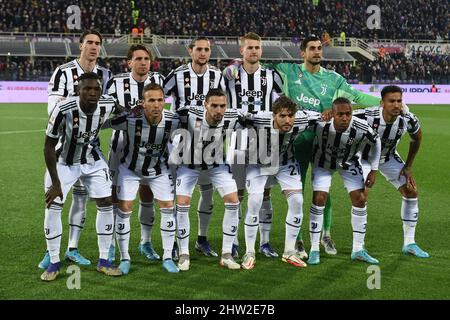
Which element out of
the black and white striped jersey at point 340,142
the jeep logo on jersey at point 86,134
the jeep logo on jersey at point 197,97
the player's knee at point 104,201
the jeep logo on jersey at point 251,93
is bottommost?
the player's knee at point 104,201

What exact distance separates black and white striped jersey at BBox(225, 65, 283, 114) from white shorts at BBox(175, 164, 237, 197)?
758mm

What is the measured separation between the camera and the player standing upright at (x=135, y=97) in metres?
6.21

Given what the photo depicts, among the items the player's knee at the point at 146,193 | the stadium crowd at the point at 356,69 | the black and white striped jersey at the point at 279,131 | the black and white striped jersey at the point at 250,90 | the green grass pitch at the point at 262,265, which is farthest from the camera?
the stadium crowd at the point at 356,69

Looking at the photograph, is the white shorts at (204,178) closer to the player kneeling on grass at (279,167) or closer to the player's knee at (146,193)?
the player kneeling on grass at (279,167)

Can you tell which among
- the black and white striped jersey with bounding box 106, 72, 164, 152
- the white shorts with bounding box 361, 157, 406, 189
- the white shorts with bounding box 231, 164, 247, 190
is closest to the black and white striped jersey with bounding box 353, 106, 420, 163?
the white shorts with bounding box 361, 157, 406, 189

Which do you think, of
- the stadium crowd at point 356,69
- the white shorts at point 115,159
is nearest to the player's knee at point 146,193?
the white shorts at point 115,159

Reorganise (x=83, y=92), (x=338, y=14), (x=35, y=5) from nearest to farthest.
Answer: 1. (x=83, y=92)
2. (x=35, y=5)
3. (x=338, y=14)

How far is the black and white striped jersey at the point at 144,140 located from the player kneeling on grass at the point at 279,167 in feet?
2.87

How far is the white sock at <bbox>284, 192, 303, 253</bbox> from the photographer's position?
20.4 ft

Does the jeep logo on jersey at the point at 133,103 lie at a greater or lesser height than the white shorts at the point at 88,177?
greater

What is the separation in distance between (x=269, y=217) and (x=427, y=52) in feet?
119

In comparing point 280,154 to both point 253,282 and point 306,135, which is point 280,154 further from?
point 253,282

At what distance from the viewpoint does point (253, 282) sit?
5539 mm
